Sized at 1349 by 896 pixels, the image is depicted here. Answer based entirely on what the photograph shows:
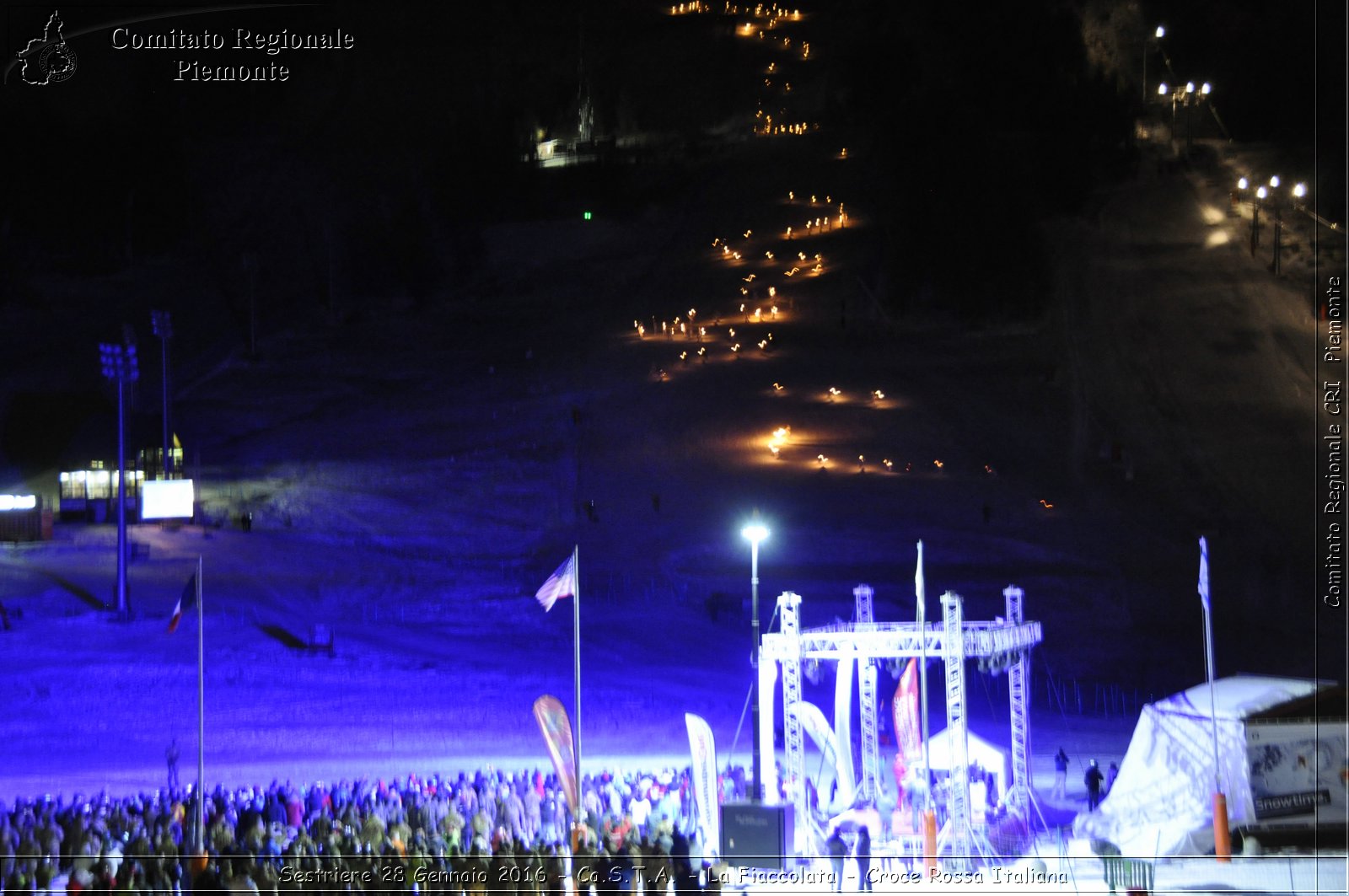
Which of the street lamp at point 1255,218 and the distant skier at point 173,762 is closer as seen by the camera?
the distant skier at point 173,762

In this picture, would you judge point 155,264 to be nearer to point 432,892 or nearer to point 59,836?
point 59,836

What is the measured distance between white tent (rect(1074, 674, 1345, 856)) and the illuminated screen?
15355 millimetres

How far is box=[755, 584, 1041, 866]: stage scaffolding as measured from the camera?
34.9 feet

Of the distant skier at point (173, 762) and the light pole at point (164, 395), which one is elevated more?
the light pole at point (164, 395)

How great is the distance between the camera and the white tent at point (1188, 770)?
33.6ft

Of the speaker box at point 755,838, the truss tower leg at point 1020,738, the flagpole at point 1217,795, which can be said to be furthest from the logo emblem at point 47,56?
the flagpole at point 1217,795

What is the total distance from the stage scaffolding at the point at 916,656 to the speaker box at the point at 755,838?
0.78 m

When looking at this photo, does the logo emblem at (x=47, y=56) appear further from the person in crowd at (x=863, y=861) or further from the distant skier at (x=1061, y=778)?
the distant skier at (x=1061, y=778)

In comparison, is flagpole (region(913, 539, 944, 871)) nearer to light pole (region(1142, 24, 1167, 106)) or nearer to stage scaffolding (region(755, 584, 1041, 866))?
stage scaffolding (region(755, 584, 1041, 866))

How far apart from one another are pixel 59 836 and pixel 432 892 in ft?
12.2

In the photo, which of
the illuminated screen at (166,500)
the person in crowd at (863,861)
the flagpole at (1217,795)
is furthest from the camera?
the illuminated screen at (166,500)

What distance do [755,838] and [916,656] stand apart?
239cm

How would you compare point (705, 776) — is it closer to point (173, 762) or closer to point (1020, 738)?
point (1020, 738)

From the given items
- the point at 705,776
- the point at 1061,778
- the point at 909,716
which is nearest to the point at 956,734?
the point at 909,716
